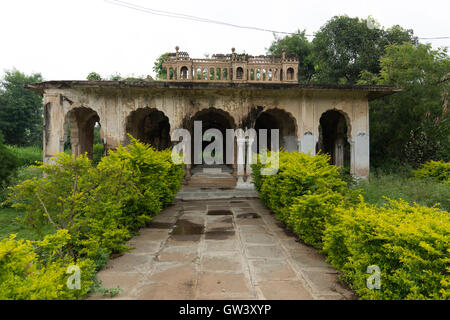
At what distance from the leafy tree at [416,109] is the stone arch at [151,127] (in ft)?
38.0

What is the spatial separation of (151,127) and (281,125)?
7235 mm

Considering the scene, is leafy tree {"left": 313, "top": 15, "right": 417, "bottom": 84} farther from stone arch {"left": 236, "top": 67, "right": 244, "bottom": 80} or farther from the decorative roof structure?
stone arch {"left": 236, "top": 67, "right": 244, "bottom": 80}

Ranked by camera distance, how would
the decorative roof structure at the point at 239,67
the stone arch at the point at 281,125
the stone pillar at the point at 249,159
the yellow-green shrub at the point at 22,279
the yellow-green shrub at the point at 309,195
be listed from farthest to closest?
the decorative roof structure at the point at 239,67, the stone arch at the point at 281,125, the stone pillar at the point at 249,159, the yellow-green shrub at the point at 309,195, the yellow-green shrub at the point at 22,279

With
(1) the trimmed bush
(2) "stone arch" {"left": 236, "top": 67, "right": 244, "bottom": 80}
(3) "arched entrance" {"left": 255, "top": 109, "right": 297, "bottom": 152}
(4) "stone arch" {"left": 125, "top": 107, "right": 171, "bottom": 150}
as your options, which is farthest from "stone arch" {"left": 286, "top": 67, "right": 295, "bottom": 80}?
(1) the trimmed bush

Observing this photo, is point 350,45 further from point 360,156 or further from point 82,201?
point 82,201

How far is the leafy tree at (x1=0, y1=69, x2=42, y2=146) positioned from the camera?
99.3ft

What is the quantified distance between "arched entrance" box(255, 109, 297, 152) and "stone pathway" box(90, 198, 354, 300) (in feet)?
26.5

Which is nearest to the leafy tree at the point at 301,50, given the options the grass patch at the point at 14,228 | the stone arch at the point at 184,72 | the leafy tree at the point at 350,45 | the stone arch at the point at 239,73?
the leafy tree at the point at 350,45

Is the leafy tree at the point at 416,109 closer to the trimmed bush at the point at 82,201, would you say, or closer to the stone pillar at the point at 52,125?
the trimmed bush at the point at 82,201

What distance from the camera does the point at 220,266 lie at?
375 cm

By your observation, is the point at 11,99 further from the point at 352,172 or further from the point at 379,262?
the point at 379,262

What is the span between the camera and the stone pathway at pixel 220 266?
9.94 feet

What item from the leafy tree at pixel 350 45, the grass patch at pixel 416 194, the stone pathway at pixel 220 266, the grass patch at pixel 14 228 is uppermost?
the leafy tree at pixel 350 45
